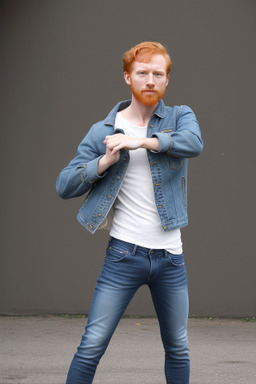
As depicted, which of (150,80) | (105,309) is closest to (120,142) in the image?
(150,80)

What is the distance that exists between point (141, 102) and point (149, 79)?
12 centimetres

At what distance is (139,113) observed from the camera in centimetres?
354

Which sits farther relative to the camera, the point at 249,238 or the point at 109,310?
the point at 249,238

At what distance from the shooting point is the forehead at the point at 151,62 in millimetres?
3428

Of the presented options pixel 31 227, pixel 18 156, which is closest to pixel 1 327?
pixel 31 227

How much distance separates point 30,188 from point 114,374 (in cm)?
232

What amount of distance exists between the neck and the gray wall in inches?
121

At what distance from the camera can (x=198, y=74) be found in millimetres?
6594

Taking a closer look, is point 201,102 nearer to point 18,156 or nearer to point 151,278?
point 18,156

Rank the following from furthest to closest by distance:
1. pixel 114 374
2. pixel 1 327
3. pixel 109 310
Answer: pixel 1 327 < pixel 114 374 < pixel 109 310

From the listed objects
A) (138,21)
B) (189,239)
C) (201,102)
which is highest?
(138,21)

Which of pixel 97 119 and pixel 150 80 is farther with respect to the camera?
pixel 97 119

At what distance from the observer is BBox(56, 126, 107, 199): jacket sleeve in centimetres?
339

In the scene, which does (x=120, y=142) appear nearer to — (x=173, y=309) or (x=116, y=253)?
(x=116, y=253)
